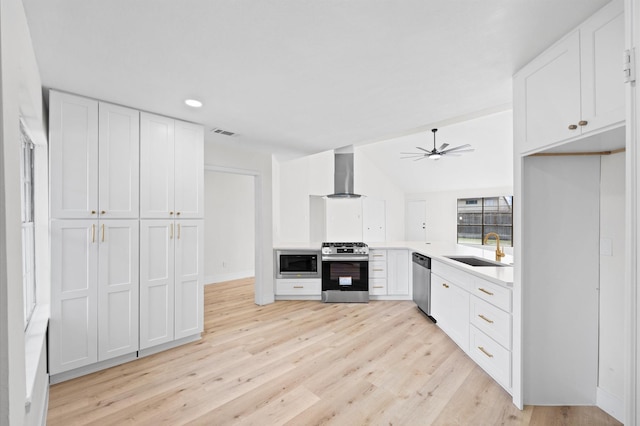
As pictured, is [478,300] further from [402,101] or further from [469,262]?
[402,101]

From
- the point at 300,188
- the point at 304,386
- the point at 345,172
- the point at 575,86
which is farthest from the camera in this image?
the point at 300,188

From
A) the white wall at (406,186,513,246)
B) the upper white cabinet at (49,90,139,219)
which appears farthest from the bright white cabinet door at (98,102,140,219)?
the white wall at (406,186,513,246)

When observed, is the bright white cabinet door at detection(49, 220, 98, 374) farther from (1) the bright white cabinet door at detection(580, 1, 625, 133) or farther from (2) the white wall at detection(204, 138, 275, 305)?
(1) the bright white cabinet door at detection(580, 1, 625, 133)

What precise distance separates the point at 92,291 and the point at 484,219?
819cm

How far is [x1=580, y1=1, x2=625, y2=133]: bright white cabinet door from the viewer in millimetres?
1250

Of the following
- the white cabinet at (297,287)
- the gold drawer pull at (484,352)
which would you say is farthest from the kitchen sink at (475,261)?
the white cabinet at (297,287)

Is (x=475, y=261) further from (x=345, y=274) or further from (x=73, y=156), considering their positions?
(x=73, y=156)

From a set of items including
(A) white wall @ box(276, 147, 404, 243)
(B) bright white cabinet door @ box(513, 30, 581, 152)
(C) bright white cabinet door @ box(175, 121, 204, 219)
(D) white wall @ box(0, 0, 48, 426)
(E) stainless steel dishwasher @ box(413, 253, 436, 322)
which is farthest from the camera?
(A) white wall @ box(276, 147, 404, 243)

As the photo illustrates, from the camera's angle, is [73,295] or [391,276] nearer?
[73,295]

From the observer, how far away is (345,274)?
429 centimetres

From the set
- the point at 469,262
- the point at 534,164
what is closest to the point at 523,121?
the point at 534,164

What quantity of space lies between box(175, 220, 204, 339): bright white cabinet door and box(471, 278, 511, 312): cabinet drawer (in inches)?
108

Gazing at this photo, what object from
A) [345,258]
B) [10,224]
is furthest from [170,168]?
[345,258]

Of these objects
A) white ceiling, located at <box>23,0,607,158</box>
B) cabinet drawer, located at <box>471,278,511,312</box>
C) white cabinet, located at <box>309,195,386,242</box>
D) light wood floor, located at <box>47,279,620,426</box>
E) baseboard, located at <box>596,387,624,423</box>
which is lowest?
light wood floor, located at <box>47,279,620,426</box>
